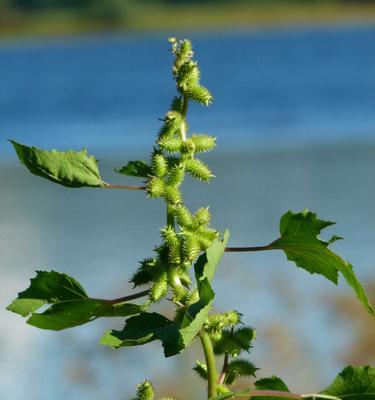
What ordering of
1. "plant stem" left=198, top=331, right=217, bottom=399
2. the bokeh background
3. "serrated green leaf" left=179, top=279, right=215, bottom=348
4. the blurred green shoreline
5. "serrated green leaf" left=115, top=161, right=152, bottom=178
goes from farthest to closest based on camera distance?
the blurred green shoreline < the bokeh background < "serrated green leaf" left=115, top=161, right=152, bottom=178 < "plant stem" left=198, top=331, right=217, bottom=399 < "serrated green leaf" left=179, top=279, right=215, bottom=348

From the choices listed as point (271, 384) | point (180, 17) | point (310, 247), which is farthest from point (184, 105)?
point (180, 17)

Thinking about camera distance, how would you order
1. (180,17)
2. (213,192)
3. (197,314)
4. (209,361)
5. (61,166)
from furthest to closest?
1. (180,17)
2. (213,192)
3. (61,166)
4. (209,361)
5. (197,314)

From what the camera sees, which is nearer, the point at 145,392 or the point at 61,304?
the point at 145,392

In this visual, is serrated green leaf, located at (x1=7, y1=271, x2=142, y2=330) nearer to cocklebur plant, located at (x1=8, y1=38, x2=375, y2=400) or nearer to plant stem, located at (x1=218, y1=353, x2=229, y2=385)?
cocklebur plant, located at (x1=8, y1=38, x2=375, y2=400)

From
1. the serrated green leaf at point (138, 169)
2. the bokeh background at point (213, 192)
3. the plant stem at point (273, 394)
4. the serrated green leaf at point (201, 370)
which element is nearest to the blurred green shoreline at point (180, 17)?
the bokeh background at point (213, 192)

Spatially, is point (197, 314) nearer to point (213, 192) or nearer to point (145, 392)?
point (145, 392)

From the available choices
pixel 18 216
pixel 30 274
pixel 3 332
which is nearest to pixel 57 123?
pixel 18 216

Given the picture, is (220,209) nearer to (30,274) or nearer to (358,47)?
(30,274)

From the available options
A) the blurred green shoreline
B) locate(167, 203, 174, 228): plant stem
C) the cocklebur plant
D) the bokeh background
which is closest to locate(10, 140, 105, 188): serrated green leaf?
the cocklebur plant
